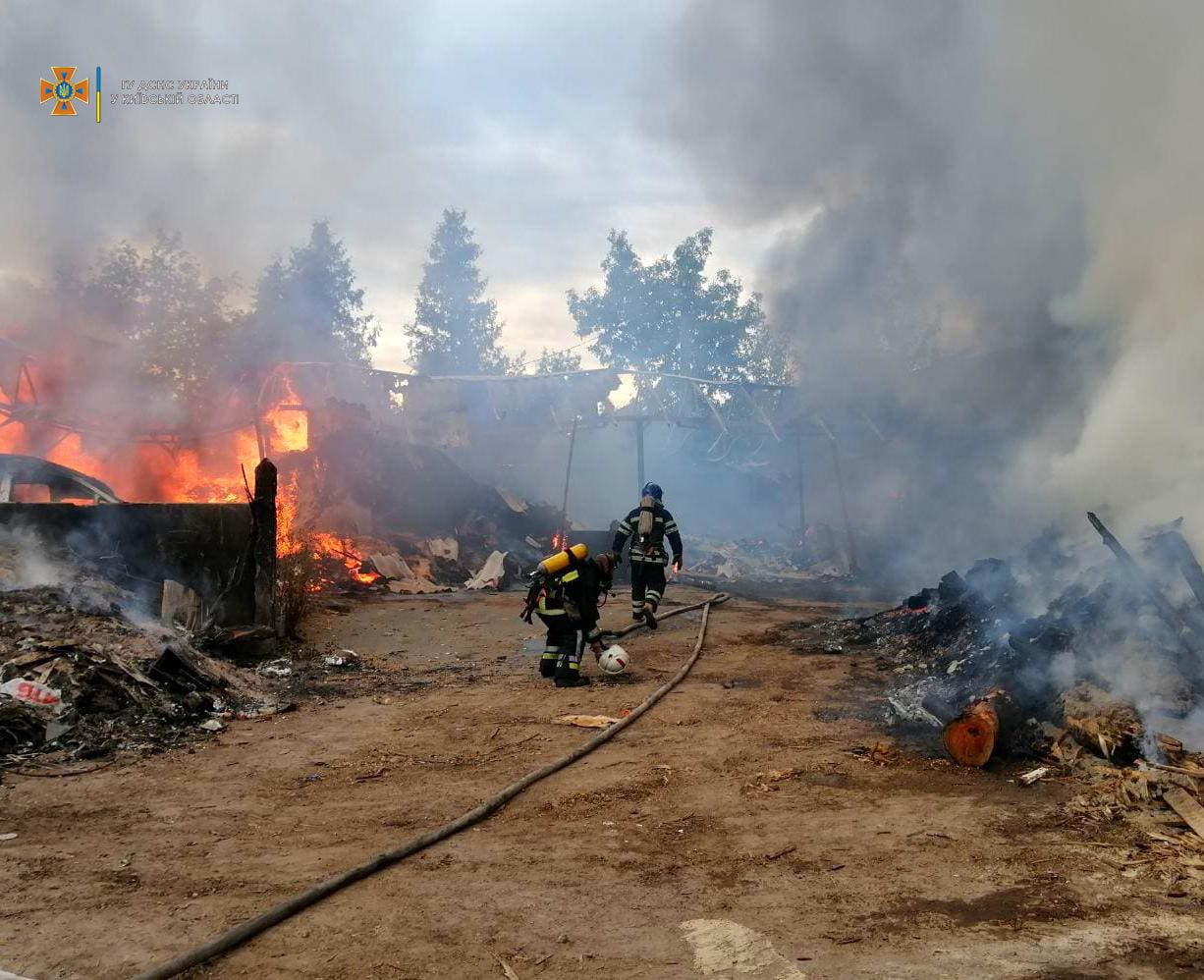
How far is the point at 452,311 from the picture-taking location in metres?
42.8

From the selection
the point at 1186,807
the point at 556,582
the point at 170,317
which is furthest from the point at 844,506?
the point at 170,317

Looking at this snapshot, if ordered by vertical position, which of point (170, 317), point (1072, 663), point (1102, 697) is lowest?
point (1102, 697)

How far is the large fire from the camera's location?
18188mm

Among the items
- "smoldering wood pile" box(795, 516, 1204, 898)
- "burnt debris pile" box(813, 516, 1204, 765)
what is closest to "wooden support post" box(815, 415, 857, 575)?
"burnt debris pile" box(813, 516, 1204, 765)

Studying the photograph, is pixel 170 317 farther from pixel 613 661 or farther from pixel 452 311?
pixel 613 661

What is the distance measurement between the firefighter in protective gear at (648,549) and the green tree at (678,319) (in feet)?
83.0

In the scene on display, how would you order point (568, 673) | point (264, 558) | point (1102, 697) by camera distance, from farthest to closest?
point (264, 558) → point (568, 673) → point (1102, 697)

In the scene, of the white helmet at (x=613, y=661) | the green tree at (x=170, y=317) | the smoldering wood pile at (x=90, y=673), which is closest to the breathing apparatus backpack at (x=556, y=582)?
the white helmet at (x=613, y=661)

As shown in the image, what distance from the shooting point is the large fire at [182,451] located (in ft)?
59.7

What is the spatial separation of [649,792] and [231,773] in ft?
8.89

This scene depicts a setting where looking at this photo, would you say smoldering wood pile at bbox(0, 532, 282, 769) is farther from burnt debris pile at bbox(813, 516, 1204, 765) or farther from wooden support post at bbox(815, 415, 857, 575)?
Answer: wooden support post at bbox(815, 415, 857, 575)

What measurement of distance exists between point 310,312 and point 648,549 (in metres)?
30.9

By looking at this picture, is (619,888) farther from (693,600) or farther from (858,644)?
(693,600)

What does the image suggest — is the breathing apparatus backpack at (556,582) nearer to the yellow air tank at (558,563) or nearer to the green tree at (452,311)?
the yellow air tank at (558,563)
